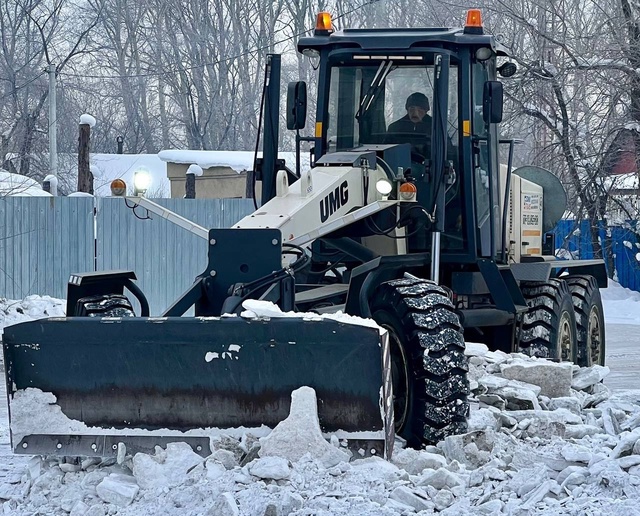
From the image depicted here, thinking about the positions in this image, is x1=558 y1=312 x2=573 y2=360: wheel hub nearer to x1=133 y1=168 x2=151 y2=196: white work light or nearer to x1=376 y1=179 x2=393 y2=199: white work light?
x1=376 y1=179 x2=393 y2=199: white work light

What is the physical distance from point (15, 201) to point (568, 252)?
1162 cm

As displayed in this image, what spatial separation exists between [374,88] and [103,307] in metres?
2.88

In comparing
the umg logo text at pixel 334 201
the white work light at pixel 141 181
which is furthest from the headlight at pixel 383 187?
the white work light at pixel 141 181

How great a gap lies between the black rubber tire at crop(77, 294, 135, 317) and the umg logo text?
157 cm

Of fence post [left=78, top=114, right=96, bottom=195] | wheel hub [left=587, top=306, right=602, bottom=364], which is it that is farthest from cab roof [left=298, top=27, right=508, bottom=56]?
fence post [left=78, top=114, right=96, bottom=195]

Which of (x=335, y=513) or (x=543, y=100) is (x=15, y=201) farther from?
(x=335, y=513)

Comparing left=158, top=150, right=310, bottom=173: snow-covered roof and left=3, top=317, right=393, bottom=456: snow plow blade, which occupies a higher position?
left=158, top=150, right=310, bottom=173: snow-covered roof

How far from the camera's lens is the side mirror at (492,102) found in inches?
353

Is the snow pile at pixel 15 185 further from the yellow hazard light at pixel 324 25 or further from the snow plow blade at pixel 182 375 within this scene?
the snow plow blade at pixel 182 375

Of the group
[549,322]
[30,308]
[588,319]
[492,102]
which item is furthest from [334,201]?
[30,308]

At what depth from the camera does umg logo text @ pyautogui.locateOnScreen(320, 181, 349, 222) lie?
27.3ft

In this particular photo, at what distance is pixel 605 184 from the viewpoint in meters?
22.5

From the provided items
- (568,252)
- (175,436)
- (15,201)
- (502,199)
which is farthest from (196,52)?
(175,436)

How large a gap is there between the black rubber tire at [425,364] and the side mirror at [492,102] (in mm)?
2063
